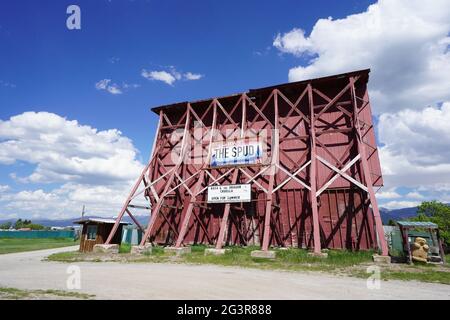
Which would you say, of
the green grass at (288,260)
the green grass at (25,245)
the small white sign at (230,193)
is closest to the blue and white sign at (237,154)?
the small white sign at (230,193)

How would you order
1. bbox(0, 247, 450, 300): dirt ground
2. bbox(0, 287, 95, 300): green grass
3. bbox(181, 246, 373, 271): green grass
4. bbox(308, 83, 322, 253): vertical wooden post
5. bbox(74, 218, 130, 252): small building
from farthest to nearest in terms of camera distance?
1. bbox(74, 218, 130, 252): small building
2. bbox(308, 83, 322, 253): vertical wooden post
3. bbox(181, 246, 373, 271): green grass
4. bbox(0, 247, 450, 300): dirt ground
5. bbox(0, 287, 95, 300): green grass

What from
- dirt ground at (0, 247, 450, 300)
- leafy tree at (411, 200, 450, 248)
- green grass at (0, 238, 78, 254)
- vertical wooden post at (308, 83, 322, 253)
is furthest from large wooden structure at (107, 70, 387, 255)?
green grass at (0, 238, 78, 254)

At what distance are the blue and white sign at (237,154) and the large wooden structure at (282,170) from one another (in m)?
0.38

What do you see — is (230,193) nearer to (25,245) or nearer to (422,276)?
(422,276)

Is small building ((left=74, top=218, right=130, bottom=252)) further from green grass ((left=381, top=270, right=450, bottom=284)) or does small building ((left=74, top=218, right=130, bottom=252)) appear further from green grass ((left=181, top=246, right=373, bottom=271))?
green grass ((left=381, top=270, right=450, bottom=284))

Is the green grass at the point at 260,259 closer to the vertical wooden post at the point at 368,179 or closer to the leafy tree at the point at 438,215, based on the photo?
the vertical wooden post at the point at 368,179

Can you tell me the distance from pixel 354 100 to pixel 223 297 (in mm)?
15163

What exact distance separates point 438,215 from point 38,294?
3331cm

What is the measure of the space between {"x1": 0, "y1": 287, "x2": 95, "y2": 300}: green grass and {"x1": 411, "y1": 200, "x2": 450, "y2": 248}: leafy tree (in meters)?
25.7

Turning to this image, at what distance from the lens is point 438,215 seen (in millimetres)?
27875

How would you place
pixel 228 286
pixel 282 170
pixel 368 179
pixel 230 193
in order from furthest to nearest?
pixel 282 170 → pixel 230 193 → pixel 368 179 → pixel 228 286

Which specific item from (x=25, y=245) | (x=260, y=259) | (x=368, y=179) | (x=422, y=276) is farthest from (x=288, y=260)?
(x=25, y=245)

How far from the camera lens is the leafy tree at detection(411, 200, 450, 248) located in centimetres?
2298

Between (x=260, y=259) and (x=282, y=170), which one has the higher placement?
(x=282, y=170)
